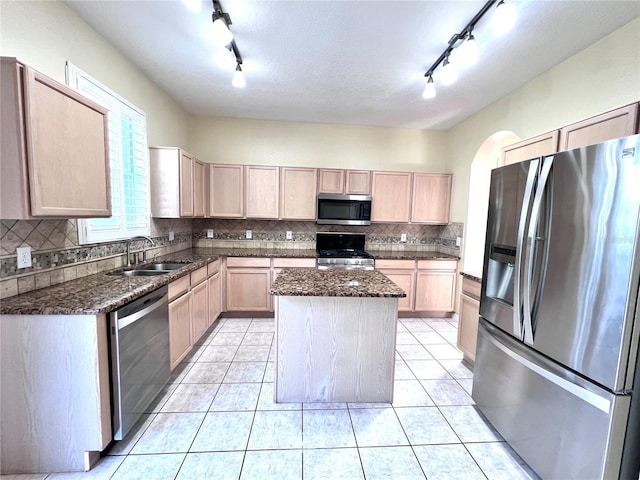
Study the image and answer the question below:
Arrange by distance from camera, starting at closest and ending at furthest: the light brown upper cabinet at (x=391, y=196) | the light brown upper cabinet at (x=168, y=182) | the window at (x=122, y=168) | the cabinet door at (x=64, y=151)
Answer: the cabinet door at (x=64, y=151), the window at (x=122, y=168), the light brown upper cabinet at (x=168, y=182), the light brown upper cabinet at (x=391, y=196)

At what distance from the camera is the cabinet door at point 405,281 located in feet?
12.2

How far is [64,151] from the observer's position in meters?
1.42

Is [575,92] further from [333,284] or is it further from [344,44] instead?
[333,284]

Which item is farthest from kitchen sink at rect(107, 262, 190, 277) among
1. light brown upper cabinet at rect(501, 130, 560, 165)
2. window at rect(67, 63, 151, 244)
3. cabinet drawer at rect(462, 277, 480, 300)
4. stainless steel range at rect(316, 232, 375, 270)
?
light brown upper cabinet at rect(501, 130, 560, 165)

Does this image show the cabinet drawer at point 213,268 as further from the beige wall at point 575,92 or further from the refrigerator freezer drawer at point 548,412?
the beige wall at point 575,92

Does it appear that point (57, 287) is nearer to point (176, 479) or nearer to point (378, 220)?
point (176, 479)

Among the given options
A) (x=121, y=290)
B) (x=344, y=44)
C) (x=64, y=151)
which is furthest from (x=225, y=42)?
(x=121, y=290)

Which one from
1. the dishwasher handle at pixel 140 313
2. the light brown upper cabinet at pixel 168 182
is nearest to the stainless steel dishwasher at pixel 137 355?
the dishwasher handle at pixel 140 313

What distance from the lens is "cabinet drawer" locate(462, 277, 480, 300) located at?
7.72ft

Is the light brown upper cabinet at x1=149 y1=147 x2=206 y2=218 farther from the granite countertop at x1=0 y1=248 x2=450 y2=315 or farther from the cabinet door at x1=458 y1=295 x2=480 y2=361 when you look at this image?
the cabinet door at x1=458 y1=295 x2=480 y2=361

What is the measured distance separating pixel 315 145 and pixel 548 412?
3.74 metres

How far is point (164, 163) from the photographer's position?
290 centimetres

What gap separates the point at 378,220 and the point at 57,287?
3.41 metres

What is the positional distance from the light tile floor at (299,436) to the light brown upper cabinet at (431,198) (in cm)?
219
